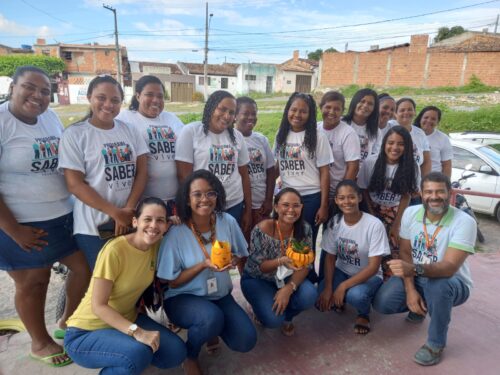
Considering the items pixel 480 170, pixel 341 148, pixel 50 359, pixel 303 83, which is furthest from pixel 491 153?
pixel 303 83

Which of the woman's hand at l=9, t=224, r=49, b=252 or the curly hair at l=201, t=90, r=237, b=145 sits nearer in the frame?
the woman's hand at l=9, t=224, r=49, b=252

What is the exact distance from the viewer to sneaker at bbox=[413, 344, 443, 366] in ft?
8.11

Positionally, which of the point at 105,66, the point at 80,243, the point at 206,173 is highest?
the point at 105,66

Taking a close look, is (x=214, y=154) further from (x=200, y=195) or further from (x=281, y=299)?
(x=281, y=299)

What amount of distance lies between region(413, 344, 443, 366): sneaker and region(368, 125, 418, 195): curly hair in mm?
1317

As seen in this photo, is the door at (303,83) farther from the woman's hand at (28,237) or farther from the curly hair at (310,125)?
the woman's hand at (28,237)

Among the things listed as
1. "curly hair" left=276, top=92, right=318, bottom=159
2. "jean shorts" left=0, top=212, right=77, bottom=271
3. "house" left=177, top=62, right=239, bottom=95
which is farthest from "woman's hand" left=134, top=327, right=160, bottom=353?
"house" left=177, top=62, right=239, bottom=95

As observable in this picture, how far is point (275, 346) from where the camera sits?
267 centimetres

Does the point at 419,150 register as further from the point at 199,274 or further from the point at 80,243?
the point at 80,243

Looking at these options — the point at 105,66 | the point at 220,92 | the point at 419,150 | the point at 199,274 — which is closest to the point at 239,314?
the point at 199,274

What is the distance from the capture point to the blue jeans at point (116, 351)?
194 cm

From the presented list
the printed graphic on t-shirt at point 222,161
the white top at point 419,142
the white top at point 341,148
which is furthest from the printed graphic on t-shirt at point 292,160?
the white top at point 419,142

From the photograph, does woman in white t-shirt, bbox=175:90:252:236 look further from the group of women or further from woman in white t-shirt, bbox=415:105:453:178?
woman in white t-shirt, bbox=415:105:453:178

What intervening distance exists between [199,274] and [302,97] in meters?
1.73
